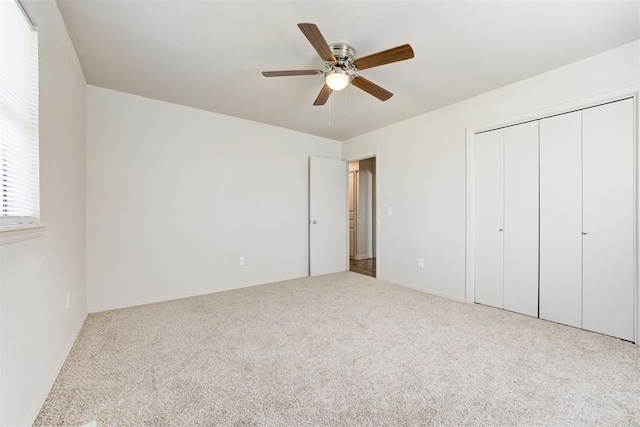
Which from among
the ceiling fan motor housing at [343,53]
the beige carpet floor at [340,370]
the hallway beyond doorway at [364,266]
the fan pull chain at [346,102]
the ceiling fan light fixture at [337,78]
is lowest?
the hallway beyond doorway at [364,266]

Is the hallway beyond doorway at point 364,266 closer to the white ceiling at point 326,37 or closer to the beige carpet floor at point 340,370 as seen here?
the beige carpet floor at point 340,370

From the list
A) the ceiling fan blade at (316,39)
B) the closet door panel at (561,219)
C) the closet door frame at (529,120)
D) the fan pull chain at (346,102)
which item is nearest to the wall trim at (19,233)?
the ceiling fan blade at (316,39)

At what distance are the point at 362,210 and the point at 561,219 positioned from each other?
4.07m

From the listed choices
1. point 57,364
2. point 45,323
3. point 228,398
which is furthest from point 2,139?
point 228,398

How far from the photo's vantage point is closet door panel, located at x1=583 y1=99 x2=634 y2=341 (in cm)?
218

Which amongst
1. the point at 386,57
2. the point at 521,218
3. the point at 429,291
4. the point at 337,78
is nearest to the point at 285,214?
the point at 429,291

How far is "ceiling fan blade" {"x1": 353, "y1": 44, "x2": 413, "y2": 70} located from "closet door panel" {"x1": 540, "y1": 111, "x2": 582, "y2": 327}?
1.84 meters

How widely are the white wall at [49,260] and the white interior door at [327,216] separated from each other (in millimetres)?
2856

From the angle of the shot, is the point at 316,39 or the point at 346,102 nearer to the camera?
the point at 316,39

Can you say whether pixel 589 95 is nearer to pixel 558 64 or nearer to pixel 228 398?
pixel 558 64

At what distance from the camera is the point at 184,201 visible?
3361 millimetres

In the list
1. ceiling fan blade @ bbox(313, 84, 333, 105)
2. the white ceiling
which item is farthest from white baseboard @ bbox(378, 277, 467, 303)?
ceiling fan blade @ bbox(313, 84, 333, 105)

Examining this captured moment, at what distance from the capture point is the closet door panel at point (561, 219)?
2.43m

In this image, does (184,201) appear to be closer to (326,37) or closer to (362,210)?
(326,37)
